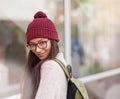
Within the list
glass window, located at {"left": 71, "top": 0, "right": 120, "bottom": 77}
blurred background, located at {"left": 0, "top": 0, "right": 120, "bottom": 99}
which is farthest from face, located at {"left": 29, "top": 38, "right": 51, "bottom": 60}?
glass window, located at {"left": 71, "top": 0, "right": 120, "bottom": 77}

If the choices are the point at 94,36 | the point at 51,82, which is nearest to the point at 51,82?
the point at 51,82

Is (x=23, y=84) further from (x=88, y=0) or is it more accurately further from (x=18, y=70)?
(x=88, y=0)

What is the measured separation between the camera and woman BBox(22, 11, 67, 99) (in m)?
1.39

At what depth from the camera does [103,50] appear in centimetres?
445

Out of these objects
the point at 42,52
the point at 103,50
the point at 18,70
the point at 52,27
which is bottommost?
the point at 103,50

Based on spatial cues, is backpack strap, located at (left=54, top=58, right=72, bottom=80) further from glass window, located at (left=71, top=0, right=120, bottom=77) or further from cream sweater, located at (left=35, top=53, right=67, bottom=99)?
glass window, located at (left=71, top=0, right=120, bottom=77)

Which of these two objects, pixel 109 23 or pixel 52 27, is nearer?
pixel 52 27

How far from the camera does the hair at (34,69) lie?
1.48 m

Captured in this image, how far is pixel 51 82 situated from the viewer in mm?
1388

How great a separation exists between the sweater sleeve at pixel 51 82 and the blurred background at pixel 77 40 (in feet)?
4.85

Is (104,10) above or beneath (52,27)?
beneath

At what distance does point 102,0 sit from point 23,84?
294cm

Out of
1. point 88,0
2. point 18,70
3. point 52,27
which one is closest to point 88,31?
point 88,0

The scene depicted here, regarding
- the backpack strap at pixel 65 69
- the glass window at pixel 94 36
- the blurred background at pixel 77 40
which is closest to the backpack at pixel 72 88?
the backpack strap at pixel 65 69
